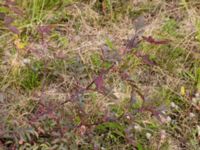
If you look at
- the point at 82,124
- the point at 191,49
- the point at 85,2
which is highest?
the point at 85,2

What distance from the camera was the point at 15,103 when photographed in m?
2.19

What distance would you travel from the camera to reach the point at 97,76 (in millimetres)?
2268

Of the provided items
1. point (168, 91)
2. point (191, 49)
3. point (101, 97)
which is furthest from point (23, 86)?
point (191, 49)

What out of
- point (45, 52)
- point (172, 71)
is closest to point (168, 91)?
point (172, 71)

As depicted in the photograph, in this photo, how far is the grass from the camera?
193 centimetres

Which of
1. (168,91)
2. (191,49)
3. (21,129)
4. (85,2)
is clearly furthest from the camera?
(85,2)

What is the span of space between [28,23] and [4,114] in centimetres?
95

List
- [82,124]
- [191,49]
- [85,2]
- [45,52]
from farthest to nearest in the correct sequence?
[85,2]
[191,49]
[45,52]
[82,124]

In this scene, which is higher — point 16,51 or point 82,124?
point 16,51

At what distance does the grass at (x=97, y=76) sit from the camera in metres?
1.93

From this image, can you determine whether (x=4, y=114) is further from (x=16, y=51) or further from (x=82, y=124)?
(x=16, y=51)

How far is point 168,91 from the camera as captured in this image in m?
2.51

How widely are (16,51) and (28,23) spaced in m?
0.26

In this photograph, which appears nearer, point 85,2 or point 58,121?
point 58,121
